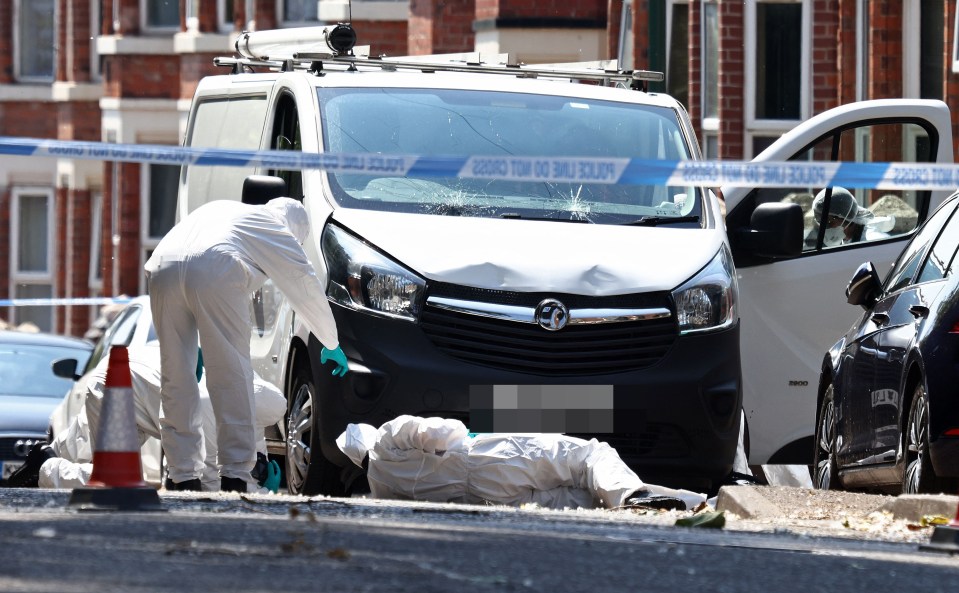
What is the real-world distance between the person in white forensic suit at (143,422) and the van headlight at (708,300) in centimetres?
185

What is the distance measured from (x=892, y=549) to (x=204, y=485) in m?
3.56

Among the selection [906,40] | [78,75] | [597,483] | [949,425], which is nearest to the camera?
[949,425]

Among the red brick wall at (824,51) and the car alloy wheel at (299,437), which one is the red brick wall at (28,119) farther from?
the car alloy wheel at (299,437)

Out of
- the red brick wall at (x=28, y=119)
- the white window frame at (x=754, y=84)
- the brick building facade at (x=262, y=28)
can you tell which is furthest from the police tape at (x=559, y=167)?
the red brick wall at (x=28, y=119)

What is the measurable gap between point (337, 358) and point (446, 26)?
55.6ft

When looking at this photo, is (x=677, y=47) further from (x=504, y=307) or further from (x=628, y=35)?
(x=504, y=307)

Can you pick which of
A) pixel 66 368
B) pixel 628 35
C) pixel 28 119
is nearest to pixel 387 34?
pixel 628 35

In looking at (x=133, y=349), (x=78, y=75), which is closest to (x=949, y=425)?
(x=133, y=349)

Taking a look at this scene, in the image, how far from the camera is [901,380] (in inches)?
376

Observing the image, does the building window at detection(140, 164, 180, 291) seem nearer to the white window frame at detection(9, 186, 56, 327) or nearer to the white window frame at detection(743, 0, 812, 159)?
the white window frame at detection(9, 186, 56, 327)

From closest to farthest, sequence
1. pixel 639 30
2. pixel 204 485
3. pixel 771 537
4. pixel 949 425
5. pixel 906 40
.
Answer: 1. pixel 771 537
2. pixel 949 425
3. pixel 204 485
4. pixel 906 40
5. pixel 639 30

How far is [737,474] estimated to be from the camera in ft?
35.4

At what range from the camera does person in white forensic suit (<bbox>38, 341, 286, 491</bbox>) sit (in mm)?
10484

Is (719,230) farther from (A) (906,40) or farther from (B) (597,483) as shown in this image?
(A) (906,40)
